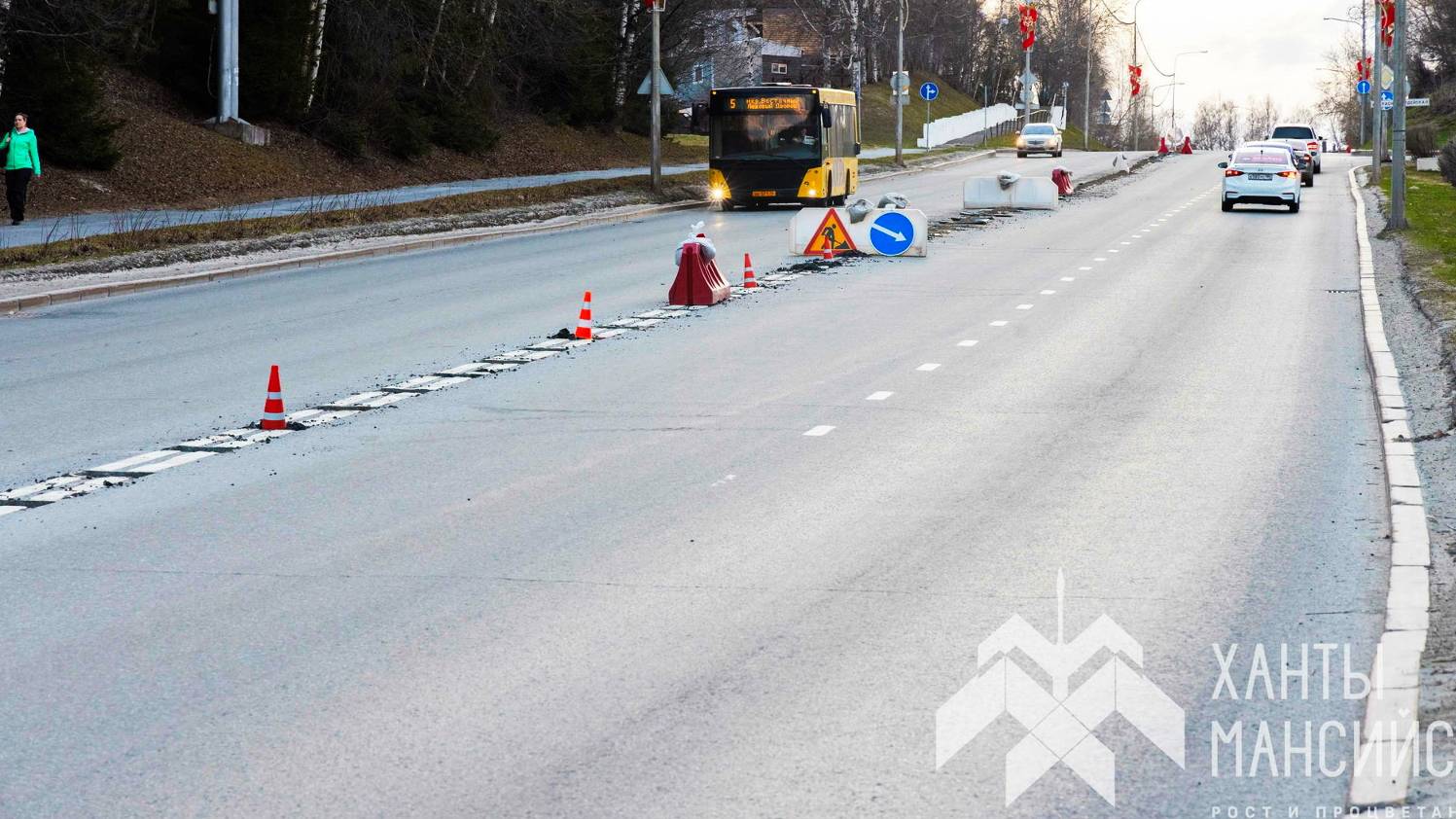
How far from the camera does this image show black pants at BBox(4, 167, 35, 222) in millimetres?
27875

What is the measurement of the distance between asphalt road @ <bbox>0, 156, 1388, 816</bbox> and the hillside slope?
2020 centimetres

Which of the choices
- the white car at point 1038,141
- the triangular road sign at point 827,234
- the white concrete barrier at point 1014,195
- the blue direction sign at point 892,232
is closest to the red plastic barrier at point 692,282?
the triangular road sign at point 827,234

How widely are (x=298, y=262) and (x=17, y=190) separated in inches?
236

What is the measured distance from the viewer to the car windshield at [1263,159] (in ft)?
130

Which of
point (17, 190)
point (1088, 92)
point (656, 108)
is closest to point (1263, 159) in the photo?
point (656, 108)

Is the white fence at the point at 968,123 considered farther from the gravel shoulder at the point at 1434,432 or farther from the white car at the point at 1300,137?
the gravel shoulder at the point at 1434,432

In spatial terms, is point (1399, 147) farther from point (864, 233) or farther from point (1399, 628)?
point (1399, 628)

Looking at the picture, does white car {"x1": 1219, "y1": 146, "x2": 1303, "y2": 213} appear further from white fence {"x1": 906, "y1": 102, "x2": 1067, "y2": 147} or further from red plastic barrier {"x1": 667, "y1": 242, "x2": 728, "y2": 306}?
white fence {"x1": 906, "y1": 102, "x2": 1067, "y2": 147}

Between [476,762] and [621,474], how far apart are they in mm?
4737

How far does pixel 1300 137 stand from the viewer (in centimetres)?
5559

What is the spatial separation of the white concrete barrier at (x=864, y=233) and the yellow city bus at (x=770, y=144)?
554 inches

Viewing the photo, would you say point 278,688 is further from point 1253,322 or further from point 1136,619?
point 1253,322

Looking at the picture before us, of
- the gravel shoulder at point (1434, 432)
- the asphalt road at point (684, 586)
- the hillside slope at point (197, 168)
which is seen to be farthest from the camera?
the hillside slope at point (197, 168)

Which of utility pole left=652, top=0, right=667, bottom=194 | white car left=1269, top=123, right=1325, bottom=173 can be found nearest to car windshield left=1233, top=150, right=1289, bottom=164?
utility pole left=652, top=0, right=667, bottom=194
